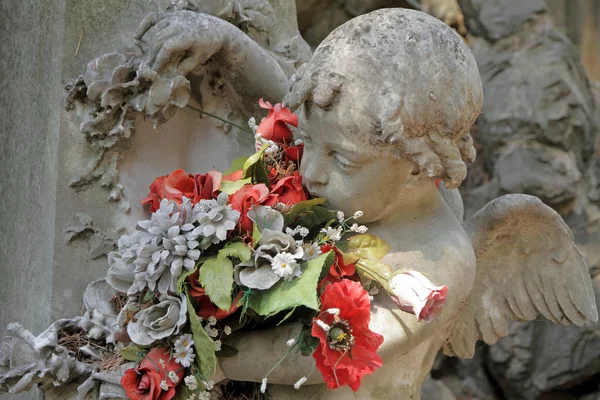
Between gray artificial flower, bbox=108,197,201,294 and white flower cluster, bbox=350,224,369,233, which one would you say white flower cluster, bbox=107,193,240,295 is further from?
white flower cluster, bbox=350,224,369,233

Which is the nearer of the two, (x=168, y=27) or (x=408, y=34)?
(x=408, y=34)

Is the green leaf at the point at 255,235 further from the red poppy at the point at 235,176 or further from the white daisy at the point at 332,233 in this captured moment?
the red poppy at the point at 235,176

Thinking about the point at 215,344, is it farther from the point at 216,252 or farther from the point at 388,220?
the point at 388,220

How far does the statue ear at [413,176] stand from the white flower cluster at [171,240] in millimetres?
337

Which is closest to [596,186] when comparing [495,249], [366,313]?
[495,249]

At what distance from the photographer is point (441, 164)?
1715 millimetres

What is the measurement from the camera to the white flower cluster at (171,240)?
163 centimetres

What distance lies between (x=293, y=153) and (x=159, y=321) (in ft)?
1.55

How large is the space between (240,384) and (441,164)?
59cm

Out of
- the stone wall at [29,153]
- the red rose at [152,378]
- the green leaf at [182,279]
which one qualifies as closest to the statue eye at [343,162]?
the green leaf at [182,279]

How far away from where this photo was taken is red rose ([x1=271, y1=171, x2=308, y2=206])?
179cm

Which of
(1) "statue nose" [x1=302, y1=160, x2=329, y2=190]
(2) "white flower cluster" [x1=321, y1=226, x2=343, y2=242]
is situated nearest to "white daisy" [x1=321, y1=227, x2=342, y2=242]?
(2) "white flower cluster" [x1=321, y1=226, x2=343, y2=242]

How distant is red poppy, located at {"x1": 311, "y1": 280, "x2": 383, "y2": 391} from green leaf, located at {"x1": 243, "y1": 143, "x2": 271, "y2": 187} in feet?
1.10

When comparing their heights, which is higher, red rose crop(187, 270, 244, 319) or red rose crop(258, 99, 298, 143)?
red rose crop(258, 99, 298, 143)
